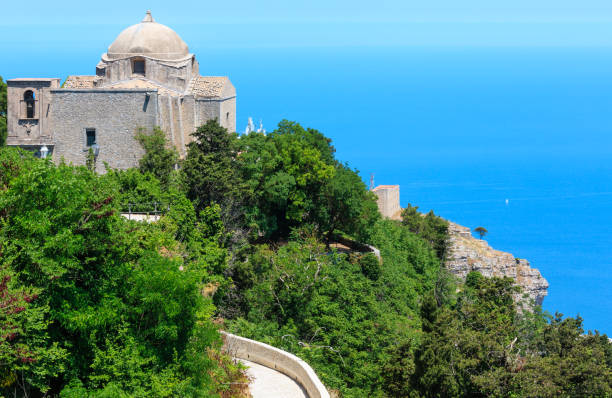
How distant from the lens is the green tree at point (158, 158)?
28953 millimetres

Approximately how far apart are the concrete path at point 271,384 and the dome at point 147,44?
19.3 m

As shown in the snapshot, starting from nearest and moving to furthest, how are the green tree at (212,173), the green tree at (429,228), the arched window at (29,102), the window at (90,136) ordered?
1. the green tree at (212,173)
2. the window at (90,136)
3. the arched window at (29,102)
4. the green tree at (429,228)

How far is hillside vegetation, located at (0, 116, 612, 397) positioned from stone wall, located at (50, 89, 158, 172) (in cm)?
142

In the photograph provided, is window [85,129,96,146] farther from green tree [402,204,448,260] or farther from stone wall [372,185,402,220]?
→ stone wall [372,185,402,220]

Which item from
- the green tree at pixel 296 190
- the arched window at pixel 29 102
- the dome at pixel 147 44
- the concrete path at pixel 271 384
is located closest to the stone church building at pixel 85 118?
the arched window at pixel 29 102

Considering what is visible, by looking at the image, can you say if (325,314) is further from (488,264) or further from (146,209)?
(488,264)

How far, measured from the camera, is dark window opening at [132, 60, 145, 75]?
113ft

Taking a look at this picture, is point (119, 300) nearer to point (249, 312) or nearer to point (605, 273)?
point (249, 312)

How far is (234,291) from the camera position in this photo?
25594mm

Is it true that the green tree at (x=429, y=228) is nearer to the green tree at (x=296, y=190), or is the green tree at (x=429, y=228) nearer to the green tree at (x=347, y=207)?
the green tree at (x=347, y=207)

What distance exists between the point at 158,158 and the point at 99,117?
402cm

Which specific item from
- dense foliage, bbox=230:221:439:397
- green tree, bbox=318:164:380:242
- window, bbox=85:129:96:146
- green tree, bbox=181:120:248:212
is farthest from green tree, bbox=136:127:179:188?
green tree, bbox=318:164:380:242

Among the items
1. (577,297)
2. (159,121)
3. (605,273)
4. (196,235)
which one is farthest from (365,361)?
(605,273)

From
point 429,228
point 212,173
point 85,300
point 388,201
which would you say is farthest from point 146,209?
point 388,201
